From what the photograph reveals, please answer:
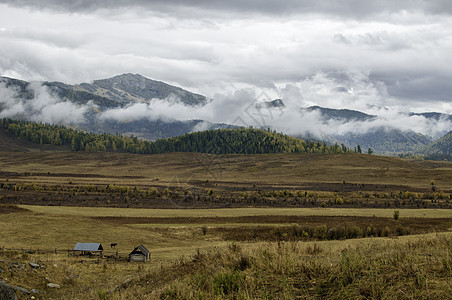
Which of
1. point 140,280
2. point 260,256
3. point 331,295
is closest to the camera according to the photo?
point 331,295

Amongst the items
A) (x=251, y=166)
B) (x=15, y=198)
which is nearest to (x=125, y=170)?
(x=251, y=166)

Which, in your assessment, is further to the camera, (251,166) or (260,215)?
(251,166)

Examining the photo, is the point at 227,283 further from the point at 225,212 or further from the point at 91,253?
the point at 225,212

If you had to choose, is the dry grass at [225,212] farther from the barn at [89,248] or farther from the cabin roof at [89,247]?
the cabin roof at [89,247]

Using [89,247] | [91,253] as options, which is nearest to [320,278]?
[89,247]

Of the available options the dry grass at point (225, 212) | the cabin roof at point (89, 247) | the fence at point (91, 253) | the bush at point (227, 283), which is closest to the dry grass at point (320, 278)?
the bush at point (227, 283)

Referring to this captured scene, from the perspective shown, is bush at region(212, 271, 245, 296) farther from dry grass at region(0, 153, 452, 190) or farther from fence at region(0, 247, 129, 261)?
dry grass at region(0, 153, 452, 190)

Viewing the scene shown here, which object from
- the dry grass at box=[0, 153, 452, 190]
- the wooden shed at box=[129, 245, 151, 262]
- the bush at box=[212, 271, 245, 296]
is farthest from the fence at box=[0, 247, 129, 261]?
the dry grass at box=[0, 153, 452, 190]

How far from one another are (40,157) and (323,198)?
163897mm

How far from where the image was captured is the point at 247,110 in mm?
26406

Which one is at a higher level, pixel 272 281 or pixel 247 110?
pixel 247 110

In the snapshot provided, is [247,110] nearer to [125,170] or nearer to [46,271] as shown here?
[46,271]

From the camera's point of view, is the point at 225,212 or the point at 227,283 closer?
the point at 227,283

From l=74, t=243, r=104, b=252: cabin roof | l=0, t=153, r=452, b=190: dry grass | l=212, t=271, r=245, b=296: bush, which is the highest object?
l=212, t=271, r=245, b=296: bush
